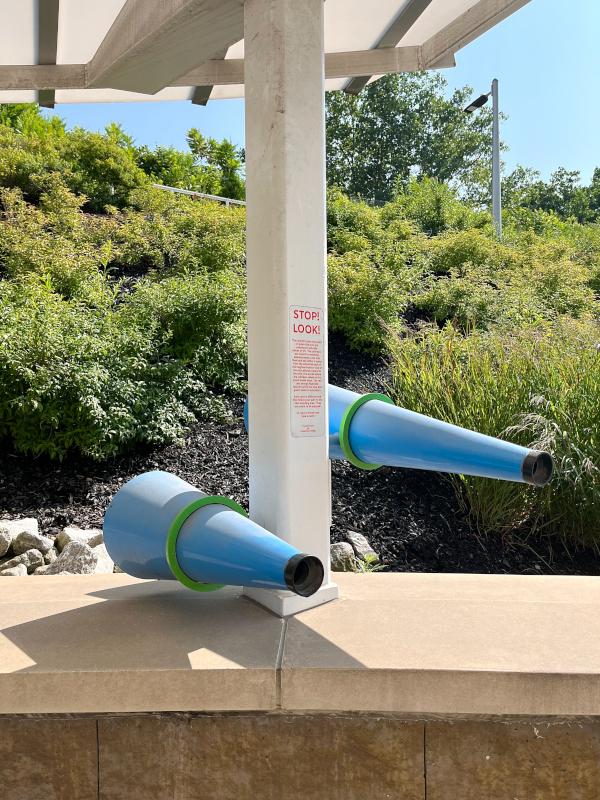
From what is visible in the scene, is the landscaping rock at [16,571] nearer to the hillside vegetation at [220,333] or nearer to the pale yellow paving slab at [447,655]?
the hillside vegetation at [220,333]

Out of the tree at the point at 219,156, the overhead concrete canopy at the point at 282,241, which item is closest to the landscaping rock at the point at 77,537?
the overhead concrete canopy at the point at 282,241

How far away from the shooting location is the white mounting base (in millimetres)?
2344

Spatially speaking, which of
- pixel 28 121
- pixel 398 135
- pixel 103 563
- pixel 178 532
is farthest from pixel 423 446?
pixel 398 135

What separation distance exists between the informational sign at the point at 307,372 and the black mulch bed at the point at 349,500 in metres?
2.21

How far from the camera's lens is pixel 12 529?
454 centimetres

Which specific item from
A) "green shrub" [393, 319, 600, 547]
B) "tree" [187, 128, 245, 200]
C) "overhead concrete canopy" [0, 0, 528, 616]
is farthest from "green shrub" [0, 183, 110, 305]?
"tree" [187, 128, 245, 200]

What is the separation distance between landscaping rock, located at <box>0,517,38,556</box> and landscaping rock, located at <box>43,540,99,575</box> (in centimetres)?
58

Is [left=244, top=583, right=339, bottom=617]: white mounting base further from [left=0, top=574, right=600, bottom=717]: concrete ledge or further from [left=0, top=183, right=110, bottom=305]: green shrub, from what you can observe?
[left=0, top=183, right=110, bottom=305]: green shrub

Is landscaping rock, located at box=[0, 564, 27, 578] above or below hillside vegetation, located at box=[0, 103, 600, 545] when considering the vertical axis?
below

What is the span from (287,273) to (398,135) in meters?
44.7

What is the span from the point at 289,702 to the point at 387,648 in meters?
0.33

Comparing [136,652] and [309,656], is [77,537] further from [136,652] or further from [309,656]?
[309,656]

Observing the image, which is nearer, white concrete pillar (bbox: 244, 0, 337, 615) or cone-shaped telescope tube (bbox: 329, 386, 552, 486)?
cone-shaped telescope tube (bbox: 329, 386, 552, 486)

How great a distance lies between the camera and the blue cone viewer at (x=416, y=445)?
2.05m
